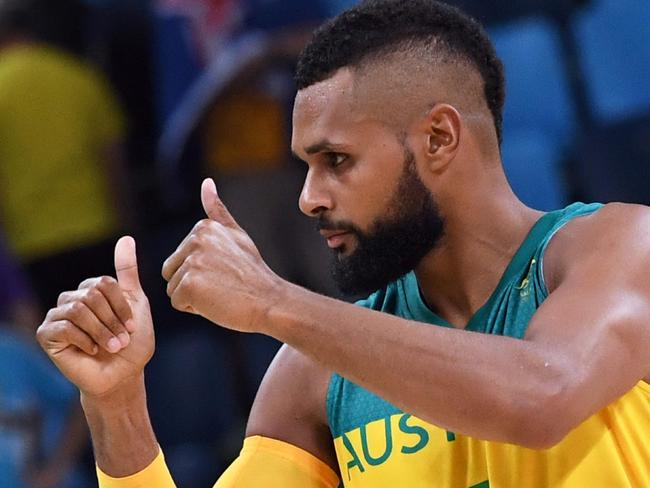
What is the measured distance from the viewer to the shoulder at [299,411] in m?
2.82

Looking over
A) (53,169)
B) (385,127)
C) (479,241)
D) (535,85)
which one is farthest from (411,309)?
(53,169)

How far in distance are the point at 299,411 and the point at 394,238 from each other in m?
0.48

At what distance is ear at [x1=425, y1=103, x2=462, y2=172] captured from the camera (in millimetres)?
2586

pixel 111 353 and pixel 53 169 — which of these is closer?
pixel 111 353

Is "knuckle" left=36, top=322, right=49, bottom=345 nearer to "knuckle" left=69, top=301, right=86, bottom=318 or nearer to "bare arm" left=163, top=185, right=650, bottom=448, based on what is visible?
"knuckle" left=69, top=301, right=86, bottom=318

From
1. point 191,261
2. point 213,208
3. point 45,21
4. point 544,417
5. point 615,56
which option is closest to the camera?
point 544,417

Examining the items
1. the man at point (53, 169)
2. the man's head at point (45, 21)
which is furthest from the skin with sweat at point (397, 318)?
the man's head at point (45, 21)

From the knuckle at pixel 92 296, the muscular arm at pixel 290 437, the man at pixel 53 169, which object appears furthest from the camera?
the man at pixel 53 169

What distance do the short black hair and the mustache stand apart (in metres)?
0.28

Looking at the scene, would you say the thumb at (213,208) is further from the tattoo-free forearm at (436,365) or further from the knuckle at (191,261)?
the tattoo-free forearm at (436,365)

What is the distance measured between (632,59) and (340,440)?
274 cm

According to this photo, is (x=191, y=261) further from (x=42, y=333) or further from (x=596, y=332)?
(x=596, y=332)

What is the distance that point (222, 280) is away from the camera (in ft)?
7.39

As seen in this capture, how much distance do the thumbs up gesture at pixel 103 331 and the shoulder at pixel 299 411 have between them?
0.33 meters
